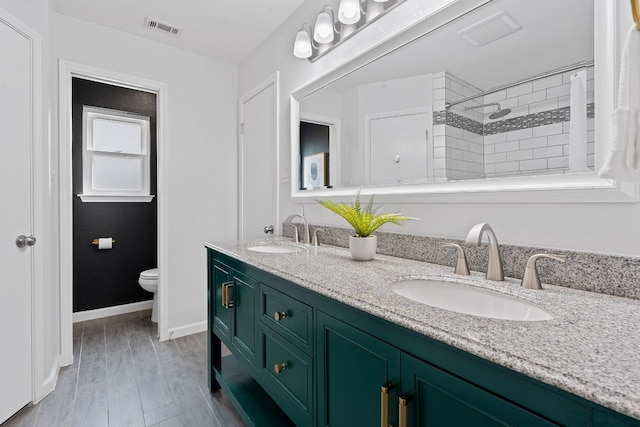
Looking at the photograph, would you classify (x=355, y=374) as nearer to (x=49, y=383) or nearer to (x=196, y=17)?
(x=49, y=383)

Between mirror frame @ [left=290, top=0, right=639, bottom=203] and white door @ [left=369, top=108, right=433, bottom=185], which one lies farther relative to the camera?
white door @ [left=369, top=108, right=433, bottom=185]

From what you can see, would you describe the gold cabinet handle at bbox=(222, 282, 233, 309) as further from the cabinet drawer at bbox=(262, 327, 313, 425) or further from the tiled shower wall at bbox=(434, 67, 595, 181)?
the tiled shower wall at bbox=(434, 67, 595, 181)

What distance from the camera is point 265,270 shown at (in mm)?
1266

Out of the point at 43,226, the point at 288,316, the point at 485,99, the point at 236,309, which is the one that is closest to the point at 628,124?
the point at 485,99

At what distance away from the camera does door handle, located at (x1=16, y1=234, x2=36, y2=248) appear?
5.50 feet

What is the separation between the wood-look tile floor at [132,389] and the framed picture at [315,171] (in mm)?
1383

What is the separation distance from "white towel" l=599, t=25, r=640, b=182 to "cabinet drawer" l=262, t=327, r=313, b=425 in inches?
37.4

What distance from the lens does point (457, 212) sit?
126 centimetres

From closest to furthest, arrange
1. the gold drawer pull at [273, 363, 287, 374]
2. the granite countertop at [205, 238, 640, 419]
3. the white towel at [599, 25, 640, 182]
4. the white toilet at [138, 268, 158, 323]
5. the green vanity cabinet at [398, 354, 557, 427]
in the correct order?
the granite countertop at [205, 238, 640, 419] → the green vanity cabinet at [398, 354, 557, 427] → the white towel at [599, 25, 640, 182] → the gold drawer pull at [273, 363, 287, 374] → the white toilet at [138, 268, 158, 323]

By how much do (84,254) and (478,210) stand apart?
11.1 ft

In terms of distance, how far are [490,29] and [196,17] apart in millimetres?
2043

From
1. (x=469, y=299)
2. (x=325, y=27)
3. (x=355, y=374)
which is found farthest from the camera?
(x=325, y=27)

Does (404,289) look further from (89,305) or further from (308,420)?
(89,305)

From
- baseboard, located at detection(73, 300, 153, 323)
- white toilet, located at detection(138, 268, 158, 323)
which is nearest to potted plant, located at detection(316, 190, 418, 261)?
white toilet, located at detection(138, 268, 158, 323)
